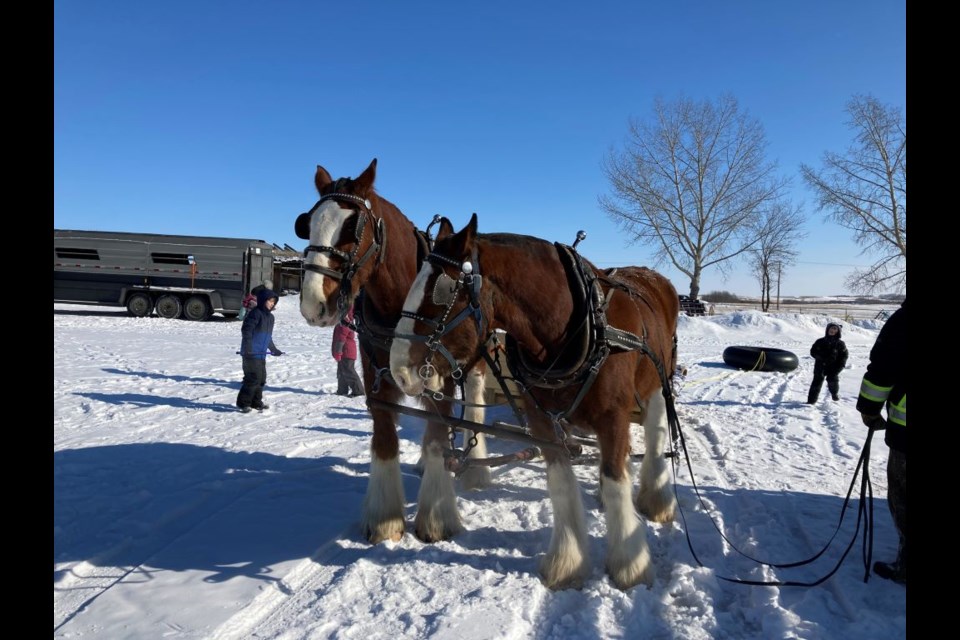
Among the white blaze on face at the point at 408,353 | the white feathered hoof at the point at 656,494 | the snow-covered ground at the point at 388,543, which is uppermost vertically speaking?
the white blaze on face at the point at 408,353

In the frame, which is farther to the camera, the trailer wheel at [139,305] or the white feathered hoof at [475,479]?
the trailer wheel at [139,305]

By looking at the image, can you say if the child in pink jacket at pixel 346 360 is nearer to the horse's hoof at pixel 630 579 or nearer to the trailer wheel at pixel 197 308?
the horse's hoof at pixel 630 579

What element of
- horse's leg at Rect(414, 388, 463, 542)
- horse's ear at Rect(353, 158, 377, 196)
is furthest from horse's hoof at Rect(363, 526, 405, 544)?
horse's ear at Rect(353, 158, 377, 196)

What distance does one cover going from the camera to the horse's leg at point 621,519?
9.34 feet

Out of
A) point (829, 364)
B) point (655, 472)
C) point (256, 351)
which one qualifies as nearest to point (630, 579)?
point (655, 472)

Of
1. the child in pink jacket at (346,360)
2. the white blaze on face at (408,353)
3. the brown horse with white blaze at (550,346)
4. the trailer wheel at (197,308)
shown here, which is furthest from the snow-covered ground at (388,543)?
the trailer wheel at (197,308)

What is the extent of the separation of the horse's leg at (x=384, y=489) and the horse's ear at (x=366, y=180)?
1444 millimetres

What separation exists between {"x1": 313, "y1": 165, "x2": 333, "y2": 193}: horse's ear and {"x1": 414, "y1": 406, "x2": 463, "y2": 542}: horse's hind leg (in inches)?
73.7
